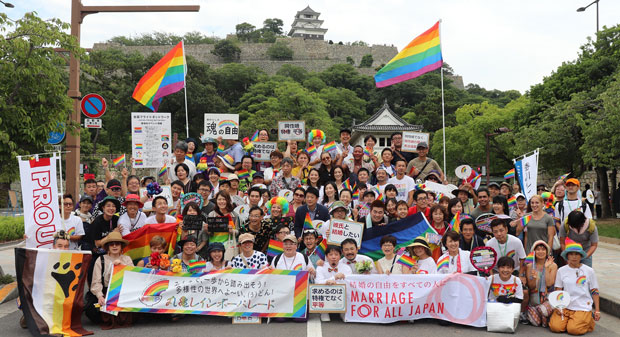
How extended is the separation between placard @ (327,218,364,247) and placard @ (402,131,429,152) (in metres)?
3.88

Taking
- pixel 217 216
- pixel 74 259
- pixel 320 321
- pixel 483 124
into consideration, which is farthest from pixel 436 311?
pixel 483 124

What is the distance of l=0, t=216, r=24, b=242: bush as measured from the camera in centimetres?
1656

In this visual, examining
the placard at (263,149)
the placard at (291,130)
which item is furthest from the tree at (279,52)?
the placard at (263,149)

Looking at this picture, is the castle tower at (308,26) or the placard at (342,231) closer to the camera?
the placard at (342,231)

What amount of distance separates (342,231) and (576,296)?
3010 mm

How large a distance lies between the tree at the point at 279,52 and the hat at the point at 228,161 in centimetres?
9605

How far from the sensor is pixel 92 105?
11.8 meters

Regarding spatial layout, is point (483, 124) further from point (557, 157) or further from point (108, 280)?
point (108, 280)

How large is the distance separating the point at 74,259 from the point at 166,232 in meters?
1.38

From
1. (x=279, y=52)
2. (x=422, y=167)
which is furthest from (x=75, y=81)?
(x=279, y=52)

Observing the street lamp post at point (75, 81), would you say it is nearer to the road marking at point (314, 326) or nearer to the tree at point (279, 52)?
the road marking at point (314, 326)

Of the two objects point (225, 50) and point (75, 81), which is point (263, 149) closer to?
point (75, 81)

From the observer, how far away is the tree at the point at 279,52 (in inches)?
4122

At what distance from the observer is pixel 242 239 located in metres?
7.38
